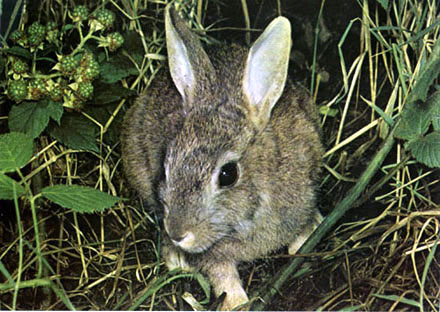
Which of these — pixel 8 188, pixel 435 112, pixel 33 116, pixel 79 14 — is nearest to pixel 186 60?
pixel 79 14

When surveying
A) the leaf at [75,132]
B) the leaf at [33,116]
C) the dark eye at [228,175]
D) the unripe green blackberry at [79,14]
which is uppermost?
the unripe green blackberry at [79,14]

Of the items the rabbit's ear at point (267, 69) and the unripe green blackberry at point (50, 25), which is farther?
the unripe green blackberry at point (50, 25)

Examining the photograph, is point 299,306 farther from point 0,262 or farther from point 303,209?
point 0,262

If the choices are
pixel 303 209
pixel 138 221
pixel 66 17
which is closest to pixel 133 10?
pixel 66 17

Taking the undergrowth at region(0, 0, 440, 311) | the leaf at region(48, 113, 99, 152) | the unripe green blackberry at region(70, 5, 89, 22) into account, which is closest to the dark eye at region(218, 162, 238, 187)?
the undergrowth at region(0, 0, 440, 311)

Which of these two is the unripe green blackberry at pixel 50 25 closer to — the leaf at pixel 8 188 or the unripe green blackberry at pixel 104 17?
the unripe green blackberry at pixel 104 17

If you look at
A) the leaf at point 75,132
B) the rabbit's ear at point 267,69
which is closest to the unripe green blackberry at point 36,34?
the leaf at point 75,132

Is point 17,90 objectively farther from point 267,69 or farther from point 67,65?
point 267,69
